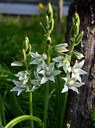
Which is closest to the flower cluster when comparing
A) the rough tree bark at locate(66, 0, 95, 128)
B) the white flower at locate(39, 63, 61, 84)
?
the white flower at locate(39, 63, 61, 84)

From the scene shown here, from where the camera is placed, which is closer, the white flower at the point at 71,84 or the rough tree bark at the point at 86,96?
the white flower at the point at 71,84

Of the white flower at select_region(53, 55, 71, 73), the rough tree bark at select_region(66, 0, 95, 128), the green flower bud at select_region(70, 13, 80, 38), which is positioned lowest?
the rough tree bark at select_region(66, 0, 95, 128)

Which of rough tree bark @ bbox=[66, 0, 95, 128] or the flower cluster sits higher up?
the flower cluster

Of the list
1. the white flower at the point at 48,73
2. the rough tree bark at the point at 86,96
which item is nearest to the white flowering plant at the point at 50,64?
the white flower at the point at 48,73

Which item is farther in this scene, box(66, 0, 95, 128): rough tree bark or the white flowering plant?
box(66, 0, 95, 128): rough tree bark

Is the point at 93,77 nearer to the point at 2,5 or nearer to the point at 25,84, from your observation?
the point at 25,84

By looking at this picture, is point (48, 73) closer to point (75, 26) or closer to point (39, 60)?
point (39, 60)

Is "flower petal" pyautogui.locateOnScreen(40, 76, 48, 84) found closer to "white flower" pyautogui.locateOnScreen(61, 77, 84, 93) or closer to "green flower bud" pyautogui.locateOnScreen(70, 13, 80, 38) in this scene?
"white flower" pyautogui.locateOnScreen(61, 77, 84, 93)

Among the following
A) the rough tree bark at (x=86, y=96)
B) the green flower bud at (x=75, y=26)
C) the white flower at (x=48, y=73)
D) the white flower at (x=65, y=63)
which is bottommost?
the rough tree bark at (x=86, y=96)

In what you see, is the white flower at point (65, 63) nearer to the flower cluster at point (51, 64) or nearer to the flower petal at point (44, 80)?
the flower cluster at point (51, 64)

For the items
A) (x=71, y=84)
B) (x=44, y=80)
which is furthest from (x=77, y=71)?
(x=44, y=80)

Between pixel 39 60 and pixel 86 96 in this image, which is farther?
pixel 86 96
